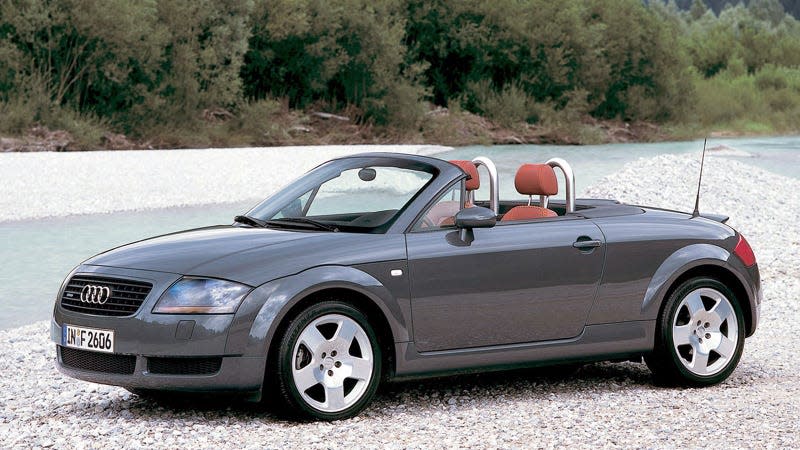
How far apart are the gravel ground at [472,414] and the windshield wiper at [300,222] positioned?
103 centimetres

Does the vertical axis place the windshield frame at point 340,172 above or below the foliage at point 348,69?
above

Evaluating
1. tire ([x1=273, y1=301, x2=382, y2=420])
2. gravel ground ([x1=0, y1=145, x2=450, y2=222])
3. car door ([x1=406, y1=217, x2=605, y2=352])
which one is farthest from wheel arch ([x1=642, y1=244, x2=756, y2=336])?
gravel ground ([x1=0, y1=145, x2=450, y2=222])

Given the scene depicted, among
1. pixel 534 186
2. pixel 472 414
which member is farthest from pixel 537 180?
pixel 472 414

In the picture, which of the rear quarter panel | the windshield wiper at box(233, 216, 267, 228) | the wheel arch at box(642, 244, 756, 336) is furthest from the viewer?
the wheel arch at box(642, 244, 756, 336)

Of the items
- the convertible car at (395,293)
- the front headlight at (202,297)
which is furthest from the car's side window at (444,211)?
the front headlight at (202,297)

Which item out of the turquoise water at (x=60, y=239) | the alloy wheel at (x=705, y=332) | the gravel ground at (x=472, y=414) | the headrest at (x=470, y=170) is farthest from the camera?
the turquoise water at (x=60, y=239)

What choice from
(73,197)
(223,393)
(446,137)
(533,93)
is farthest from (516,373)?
(533,93)

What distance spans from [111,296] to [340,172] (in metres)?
1.65

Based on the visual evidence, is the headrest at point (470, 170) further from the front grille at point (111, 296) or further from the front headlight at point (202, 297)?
the front grille at point (111, 296)

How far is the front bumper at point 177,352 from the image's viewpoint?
20.6ft

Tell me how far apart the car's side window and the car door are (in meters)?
0.09

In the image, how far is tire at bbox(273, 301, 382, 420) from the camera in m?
6.41

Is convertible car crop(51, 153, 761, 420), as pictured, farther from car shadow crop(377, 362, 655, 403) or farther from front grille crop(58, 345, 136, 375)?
car shadow crop(377, 362, 655, 403)

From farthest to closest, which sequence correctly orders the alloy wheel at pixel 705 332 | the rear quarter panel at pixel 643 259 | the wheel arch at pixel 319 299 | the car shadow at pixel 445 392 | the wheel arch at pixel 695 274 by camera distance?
1. the alloy wheel at pixel 705 332
2. the wheel arch at pixel 695 274
3. the rear quarter panel at pixel 643 259
4. the car shadow at pixel 445 392
5. the wheel arch at pixel 319 299
